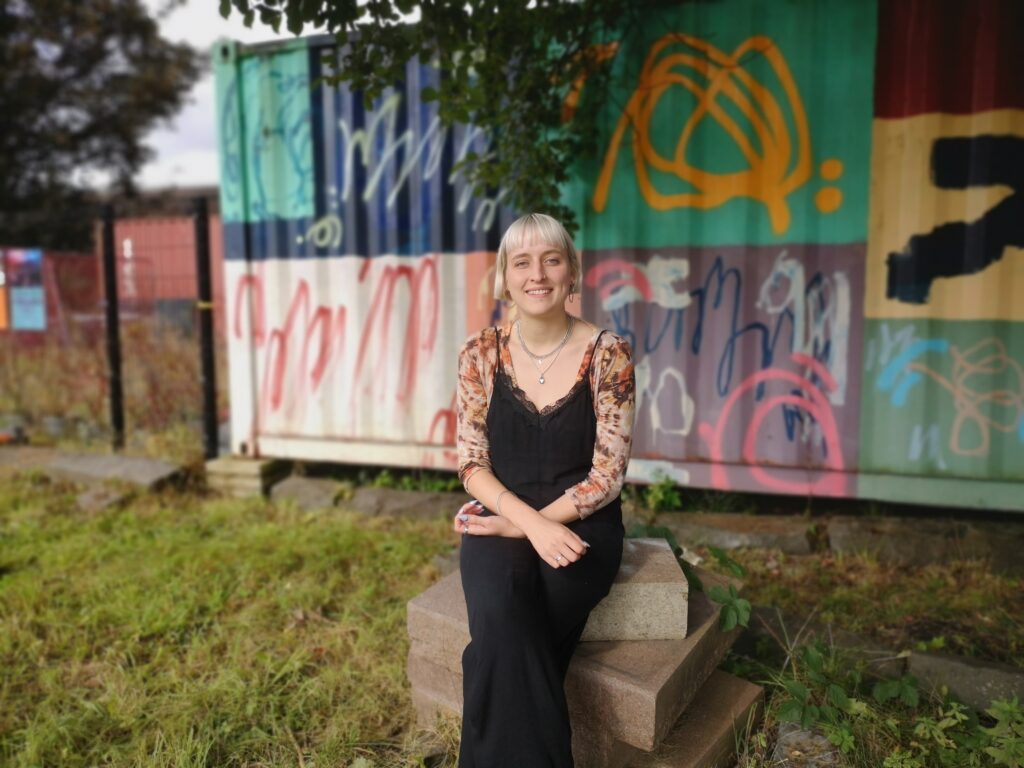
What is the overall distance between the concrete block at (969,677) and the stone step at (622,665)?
76 cm

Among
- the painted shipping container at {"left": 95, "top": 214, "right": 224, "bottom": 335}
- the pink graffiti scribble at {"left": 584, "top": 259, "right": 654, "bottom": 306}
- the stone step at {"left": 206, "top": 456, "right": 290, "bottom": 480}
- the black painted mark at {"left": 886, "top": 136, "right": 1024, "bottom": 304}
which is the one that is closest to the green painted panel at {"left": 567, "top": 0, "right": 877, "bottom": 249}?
the pink graffiti scribble at {"left": 584, "top": 259, "right": 654, "bottom": 306}

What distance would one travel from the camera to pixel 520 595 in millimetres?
2049

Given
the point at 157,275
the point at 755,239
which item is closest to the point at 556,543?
the point at 755,239

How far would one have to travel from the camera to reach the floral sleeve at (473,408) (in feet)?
7.98

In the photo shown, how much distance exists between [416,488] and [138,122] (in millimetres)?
15848

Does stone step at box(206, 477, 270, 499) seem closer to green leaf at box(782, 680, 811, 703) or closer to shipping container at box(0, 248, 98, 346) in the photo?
shipping container at box(0, 248, 98, 346)

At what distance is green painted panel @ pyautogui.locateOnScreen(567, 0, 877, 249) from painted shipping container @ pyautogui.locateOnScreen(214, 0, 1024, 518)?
0.01 m

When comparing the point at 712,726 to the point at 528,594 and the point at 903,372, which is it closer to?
the point at 528,594

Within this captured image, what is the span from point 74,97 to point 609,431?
17.7 metres

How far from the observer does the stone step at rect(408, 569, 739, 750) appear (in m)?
2.05

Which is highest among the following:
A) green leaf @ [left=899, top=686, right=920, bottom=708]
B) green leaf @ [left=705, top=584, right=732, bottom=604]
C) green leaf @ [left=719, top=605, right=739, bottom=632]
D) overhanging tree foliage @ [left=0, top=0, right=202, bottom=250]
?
overhanging tree foliage @ [left=0, top=0, right=202, bottom=250]

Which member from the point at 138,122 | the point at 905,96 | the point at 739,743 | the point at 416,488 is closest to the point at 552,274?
the point at 739,743

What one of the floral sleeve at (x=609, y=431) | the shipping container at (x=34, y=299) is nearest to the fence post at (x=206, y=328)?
the shipping container at (x=34, y=299)

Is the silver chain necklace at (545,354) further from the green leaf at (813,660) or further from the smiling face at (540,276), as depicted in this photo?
the green leaf at (813,660)
